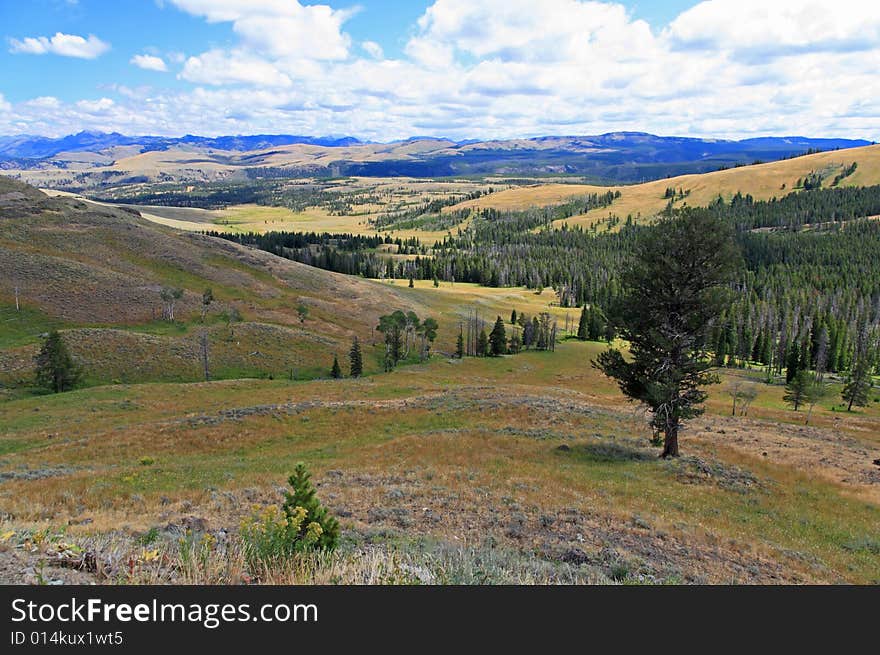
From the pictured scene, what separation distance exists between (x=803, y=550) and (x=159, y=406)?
50432 millimetres

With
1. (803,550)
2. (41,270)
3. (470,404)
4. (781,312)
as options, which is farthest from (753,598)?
(781,312)

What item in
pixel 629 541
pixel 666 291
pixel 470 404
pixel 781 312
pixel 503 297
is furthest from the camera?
pixel 503 297

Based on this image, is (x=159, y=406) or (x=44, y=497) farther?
(x=159, y=406)

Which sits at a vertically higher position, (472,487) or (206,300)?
(472,487)

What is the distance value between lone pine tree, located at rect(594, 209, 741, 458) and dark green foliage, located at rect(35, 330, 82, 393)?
68.8m

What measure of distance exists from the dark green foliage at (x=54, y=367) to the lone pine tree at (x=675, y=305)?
6876 centimetres

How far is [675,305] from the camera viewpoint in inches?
955

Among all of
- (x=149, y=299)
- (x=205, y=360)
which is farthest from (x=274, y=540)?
(x=149, y=299)

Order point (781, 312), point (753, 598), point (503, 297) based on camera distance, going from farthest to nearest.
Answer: point (503, 297)
point (781, 312)
point (753, 598)

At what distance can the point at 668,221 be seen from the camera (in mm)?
24312

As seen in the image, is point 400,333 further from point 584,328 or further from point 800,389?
point 800,389

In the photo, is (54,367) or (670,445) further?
(54,367)

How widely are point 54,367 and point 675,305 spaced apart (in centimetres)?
7181

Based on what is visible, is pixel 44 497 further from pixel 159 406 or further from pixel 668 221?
pixel 159 406
